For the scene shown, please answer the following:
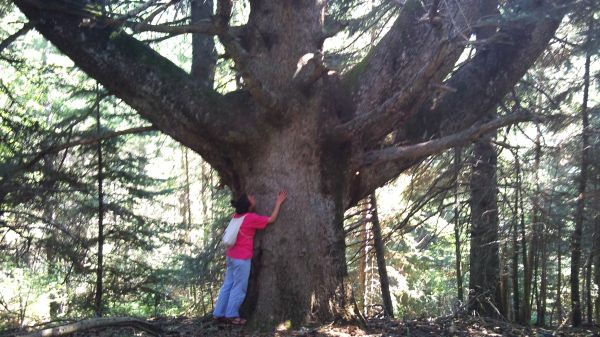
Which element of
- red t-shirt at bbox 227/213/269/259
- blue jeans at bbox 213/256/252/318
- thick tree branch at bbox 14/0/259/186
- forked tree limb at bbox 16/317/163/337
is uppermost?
thick tree branch at bbox 14/0/259/186

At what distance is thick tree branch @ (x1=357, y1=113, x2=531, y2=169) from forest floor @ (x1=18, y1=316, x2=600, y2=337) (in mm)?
1880

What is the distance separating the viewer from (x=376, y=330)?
598 centimetres

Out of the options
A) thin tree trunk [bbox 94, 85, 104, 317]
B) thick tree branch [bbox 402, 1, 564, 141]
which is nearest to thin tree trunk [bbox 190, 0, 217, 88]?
thick tree branch [bbox 402, 1, 564, 141]

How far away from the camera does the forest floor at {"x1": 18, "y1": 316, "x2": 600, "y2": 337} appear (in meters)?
5.45

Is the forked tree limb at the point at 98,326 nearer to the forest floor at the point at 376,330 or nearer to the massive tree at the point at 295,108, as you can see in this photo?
the forest floor at the point at 376,330

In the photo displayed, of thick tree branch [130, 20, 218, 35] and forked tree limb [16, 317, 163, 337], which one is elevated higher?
thick tree branch [130, 20, 218, 35]

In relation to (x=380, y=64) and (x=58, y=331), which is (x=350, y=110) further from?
(x=58, y=331)

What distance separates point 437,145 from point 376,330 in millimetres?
2089

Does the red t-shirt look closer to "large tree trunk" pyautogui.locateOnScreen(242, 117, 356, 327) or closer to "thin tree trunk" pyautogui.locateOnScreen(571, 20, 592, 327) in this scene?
"large tree trunk" pyautogui.locateOnScreen(242, 117, 356, 327)

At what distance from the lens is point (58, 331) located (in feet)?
14.5

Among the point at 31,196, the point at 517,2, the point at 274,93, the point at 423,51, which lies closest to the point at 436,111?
the point at 423,51

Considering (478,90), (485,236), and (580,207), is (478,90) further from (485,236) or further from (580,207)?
(580,207)

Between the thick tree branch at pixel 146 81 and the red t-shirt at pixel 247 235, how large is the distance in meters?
0.85

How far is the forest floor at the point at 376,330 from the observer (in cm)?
545
